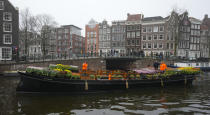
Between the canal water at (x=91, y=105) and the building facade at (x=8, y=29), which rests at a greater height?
the building facade at (x=8, y=29)

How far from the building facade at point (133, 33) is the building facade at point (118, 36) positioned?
1.58m

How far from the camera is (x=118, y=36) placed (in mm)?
55688

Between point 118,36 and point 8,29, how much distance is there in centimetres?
3315

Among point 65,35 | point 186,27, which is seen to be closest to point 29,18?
point 65,35

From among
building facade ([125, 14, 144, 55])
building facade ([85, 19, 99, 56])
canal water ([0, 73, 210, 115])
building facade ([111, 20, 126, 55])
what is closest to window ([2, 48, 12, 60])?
canal water ([0, 73, 210, 115])

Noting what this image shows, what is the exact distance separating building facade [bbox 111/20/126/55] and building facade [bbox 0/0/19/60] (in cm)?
3115

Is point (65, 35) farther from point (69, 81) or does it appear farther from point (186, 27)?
point (69, 81)

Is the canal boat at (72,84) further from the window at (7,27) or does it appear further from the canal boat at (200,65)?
the window at (7,27)

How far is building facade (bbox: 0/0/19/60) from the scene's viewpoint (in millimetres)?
31188

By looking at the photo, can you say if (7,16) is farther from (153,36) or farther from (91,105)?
(153,36)

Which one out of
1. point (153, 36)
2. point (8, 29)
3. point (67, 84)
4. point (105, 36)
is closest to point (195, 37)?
point (153, 36)

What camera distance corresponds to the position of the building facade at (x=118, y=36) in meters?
54.7

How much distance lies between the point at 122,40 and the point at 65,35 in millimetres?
21634

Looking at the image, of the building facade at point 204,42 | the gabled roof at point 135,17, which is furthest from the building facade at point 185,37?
the gabled roof at point 135,17
